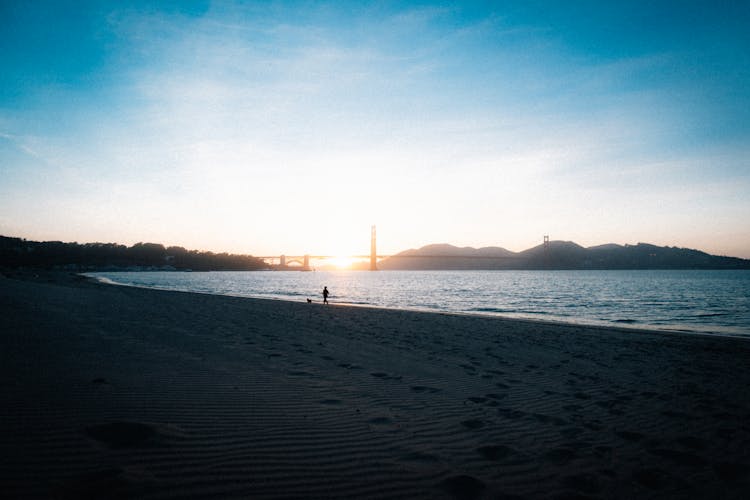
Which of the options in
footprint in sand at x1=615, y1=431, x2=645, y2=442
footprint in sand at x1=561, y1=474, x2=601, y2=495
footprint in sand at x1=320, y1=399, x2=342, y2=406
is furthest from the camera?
footprint in sand at x1=320, y1=399, x2=342, y2=406

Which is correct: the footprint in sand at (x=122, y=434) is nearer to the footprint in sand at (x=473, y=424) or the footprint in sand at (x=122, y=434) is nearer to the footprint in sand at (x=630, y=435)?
the footprint in sand at (x=473, y=424)

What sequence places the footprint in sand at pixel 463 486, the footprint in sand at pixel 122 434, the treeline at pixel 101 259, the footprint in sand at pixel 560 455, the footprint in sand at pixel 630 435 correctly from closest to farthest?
the footprint in sand at pixel 463 486 < the footprint in sand at pixel 122 434 < the footprint in sand at pixel 560 455 < the footprint in sand at pixel 630 435 < the treeline at pixel 101 259

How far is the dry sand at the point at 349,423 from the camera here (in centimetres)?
300

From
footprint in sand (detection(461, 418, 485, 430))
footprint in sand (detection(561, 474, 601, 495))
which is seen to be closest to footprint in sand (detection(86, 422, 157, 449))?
footprint in sand (detection(461, 418, 485, 430))

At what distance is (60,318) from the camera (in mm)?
10773

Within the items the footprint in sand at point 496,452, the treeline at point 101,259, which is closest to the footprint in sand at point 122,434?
the footprint in sand at point 496,452

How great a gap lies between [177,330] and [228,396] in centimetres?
670

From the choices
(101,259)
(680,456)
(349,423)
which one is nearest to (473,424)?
(349,423)

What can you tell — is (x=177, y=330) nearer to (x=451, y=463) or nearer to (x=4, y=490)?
(x=4, y=490)

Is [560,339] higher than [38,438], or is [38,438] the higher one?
[38,438]

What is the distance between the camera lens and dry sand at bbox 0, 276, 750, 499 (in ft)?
9.85

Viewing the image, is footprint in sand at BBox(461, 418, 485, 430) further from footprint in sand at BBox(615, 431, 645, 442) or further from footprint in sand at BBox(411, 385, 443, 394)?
footprint in sand at BBox(615, 431, 645, 442)

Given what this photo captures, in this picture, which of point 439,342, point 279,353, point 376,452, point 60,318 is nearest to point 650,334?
point 439,342

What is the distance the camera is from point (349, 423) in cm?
424
